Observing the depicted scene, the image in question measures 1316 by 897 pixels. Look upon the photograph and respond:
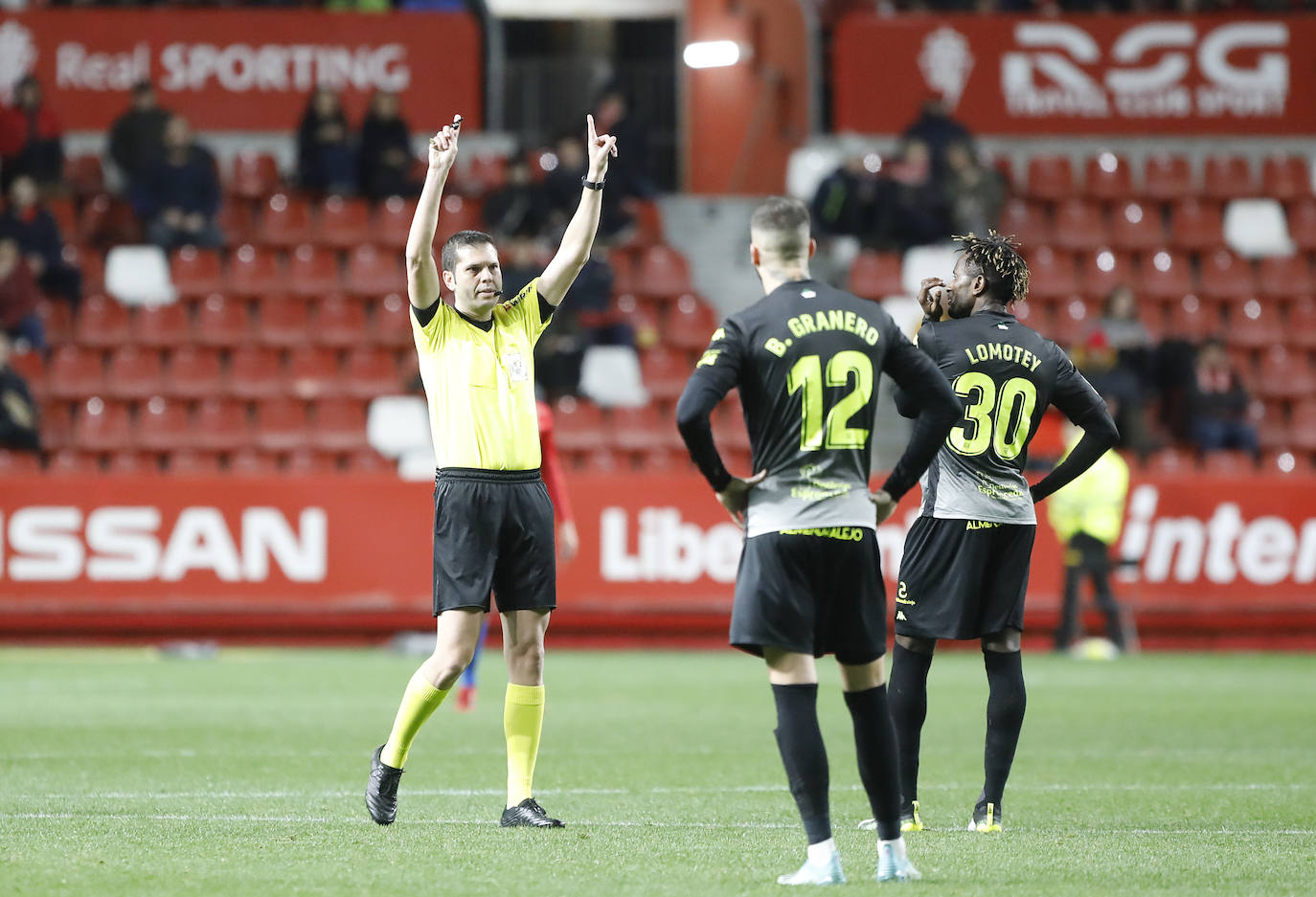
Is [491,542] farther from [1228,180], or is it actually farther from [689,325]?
[1228,180]

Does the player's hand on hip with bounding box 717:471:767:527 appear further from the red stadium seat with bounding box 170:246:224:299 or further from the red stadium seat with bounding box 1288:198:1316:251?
the red stadium seat with bounding box 1288:198:1316:251

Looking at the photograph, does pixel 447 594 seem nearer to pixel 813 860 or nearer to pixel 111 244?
pixel 813 860

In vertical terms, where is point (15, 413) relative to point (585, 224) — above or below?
below

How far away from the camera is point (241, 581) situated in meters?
17.0

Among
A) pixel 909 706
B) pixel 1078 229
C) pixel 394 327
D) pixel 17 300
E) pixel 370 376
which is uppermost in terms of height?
pixel 1078 229

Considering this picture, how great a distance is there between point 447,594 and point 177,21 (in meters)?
15.7

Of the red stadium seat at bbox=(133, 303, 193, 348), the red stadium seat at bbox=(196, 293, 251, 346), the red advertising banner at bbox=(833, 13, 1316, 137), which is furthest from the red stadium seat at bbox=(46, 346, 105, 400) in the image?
the red advertising banner at bbox=(833, 13, 1316, 137)

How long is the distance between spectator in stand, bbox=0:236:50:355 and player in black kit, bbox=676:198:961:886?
1447cm

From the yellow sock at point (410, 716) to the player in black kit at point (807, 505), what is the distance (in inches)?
70.7

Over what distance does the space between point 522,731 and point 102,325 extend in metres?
13.1

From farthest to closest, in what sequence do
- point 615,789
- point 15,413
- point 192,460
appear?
point 192,460 < point 15,413 < point 615,789

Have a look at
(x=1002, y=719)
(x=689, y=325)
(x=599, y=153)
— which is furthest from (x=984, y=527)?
(x=689, y=325)

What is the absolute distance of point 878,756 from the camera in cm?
591

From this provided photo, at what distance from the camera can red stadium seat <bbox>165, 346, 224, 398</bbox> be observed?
18.9m
